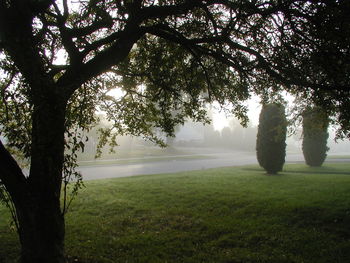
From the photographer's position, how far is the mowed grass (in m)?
5.85

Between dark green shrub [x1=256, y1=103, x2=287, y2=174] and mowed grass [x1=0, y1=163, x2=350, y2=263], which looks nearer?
mowed grass [x1=0, y1=163, x2=350, y2=263]

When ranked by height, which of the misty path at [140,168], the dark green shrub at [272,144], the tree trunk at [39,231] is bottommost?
the misty path at [140,168]

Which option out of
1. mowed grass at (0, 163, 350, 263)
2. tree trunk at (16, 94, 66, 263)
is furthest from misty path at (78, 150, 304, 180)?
tree trunk at (16, 94, 66, 263)

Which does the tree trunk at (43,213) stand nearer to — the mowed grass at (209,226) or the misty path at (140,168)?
the mowed grass at (209,226)

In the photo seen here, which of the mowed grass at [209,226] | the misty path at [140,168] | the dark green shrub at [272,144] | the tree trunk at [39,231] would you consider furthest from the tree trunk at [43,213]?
the dark green shrub at [272,144]

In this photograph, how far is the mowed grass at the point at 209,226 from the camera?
5852 mm

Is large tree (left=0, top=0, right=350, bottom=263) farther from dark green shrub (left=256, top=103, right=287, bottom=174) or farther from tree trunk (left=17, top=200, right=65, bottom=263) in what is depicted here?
dark green shrub (left=256, top=103, right=287, bottom=174)

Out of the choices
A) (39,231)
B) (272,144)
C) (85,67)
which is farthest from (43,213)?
(272,144)

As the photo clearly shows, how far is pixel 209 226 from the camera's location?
7.41 meters

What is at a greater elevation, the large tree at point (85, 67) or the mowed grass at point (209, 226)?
the large tree at point (85, 67)

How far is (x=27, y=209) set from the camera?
427cm

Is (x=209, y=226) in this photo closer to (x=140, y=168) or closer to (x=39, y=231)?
(x=39, y=231)

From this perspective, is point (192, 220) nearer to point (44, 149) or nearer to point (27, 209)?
point (27, 209)

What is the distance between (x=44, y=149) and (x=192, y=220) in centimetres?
554
